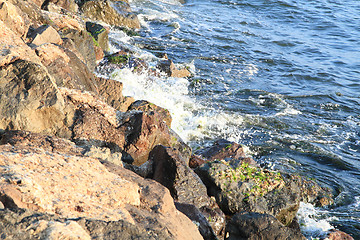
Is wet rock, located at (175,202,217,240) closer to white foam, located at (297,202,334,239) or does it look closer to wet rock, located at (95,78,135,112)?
white foam, located at (297,202,334,239)

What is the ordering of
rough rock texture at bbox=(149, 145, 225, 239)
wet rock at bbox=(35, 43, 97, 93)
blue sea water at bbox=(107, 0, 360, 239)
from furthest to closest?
1. blue sea water at bbox=(107, 0, 360, 239)
2. wet rock at bbox=(35, 43, 97, 93)
3. rough rock texture at bbox=(149, 145, 225, 239)

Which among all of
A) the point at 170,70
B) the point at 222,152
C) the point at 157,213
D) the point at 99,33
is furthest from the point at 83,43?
the point at 157,213

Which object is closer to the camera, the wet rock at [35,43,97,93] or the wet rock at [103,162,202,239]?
the wet rock at [103,162,202,239]

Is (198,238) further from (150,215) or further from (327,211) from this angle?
(327,211)

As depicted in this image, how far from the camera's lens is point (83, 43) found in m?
9.98

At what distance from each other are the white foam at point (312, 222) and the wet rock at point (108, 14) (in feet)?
40.5

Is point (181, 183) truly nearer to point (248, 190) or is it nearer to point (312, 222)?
point (248, 190)

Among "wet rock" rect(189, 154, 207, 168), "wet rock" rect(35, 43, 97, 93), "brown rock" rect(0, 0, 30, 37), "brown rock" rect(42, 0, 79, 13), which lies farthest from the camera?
"brown rock" rect(42, 0, 79, 13)

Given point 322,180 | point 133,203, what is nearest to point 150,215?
point 133,203

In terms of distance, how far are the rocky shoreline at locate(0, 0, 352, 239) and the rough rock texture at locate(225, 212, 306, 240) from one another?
0.6 inches

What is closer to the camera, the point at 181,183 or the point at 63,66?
the point at 181,183

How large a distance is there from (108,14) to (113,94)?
9.17m

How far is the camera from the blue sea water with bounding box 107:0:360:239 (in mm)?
9609

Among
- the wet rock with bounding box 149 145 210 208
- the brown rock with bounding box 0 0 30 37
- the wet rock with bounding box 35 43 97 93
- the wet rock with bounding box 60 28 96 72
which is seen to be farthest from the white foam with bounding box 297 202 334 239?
the brown rock with bounding box 0 0 30 37
